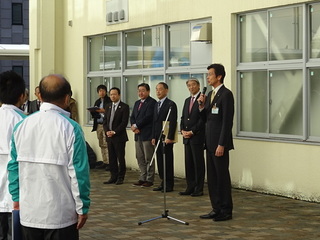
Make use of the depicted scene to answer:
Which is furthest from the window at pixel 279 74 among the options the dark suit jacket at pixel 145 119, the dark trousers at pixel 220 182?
the dark trousers at pixel 220 182

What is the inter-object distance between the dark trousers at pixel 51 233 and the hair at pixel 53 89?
819mm

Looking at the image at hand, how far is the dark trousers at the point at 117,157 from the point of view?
601 inches

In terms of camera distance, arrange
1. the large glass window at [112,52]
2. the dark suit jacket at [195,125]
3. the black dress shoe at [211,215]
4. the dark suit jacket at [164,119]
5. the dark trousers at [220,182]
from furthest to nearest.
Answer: the large glass window at [112,52]
the dark suit jacket at [164,119]
the dark suit jacket at [195,125]
the black dress shoe at [211,215]
the dark trousers at [220,182]

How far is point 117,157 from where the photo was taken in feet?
50.9

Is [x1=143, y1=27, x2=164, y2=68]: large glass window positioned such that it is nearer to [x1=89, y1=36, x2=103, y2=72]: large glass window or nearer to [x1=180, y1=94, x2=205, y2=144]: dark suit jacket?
[x1=89, y1=36, x2=103, y2=72]: large glass window

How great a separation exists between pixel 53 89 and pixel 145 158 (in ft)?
31.4

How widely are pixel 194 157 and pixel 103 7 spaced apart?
733 cm

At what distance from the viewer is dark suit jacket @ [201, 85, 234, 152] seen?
1054 centimetres

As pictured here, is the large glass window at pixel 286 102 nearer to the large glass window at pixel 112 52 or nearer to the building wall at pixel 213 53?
the building wall at pixel 213 53

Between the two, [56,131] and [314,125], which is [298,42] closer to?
[314,125]

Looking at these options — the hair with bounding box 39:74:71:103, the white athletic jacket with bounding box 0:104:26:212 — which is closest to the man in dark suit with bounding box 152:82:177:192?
the white athletic jacket with bounding box 0:104:26:212

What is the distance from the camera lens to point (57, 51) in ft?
73.3

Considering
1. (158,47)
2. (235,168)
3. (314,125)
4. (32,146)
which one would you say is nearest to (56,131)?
(32,146)

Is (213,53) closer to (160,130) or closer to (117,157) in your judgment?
(160,130)
